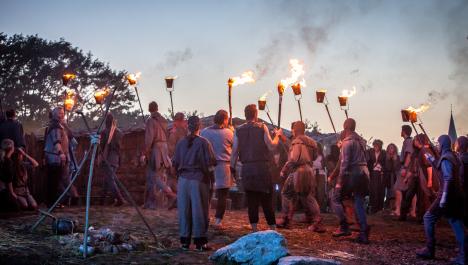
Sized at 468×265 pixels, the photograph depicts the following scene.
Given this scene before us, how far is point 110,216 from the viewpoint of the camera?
9.97 meters

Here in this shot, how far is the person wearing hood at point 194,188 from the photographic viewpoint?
6.84m

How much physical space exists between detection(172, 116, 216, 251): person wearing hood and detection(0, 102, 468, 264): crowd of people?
0.05 ft

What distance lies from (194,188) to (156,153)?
494cm

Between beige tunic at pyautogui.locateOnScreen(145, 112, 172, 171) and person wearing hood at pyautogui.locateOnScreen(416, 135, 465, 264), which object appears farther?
beige tunic at pyautogui.locateOnScreen(145, 112, 172, 171)

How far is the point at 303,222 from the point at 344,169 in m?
2.91

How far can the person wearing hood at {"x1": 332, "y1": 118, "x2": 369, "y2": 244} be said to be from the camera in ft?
26.8

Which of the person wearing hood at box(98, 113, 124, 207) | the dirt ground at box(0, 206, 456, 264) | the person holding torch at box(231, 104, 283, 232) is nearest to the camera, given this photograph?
the dirt ground at box(0, 206, 456, 264)

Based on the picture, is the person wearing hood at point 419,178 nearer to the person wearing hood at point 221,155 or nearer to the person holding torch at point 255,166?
the person holding torch at point 255,166

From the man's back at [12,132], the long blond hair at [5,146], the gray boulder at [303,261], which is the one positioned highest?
the man's back at [12,132]

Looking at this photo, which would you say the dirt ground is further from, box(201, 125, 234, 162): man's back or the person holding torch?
box(201, 125, 234, 162): man's back

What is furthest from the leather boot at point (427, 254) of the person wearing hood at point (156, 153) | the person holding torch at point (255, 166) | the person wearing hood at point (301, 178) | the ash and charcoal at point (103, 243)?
the person wearing hood at point (156, 153)

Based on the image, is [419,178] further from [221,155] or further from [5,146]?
[5,146]

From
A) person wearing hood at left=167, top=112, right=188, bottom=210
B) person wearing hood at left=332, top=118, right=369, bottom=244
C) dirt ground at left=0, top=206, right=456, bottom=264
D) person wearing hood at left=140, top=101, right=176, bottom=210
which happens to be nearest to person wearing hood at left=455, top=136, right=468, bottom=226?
dirt ground at left=0, top=206, right=456, bottom=264

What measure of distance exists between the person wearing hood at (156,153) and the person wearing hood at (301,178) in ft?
10.6
